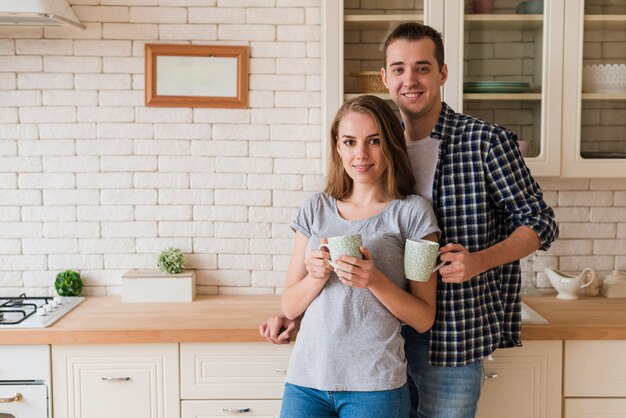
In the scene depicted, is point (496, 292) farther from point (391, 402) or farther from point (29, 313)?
point (29, 313)

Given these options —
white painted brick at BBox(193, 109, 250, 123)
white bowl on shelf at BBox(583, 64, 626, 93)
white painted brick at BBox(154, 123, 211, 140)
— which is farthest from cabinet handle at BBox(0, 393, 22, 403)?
white bowl on shelf at BBox(583, 64, 626, 93)

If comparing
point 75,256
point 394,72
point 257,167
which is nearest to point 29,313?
point 75,256

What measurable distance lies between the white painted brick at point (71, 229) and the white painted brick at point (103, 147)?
0.94 feet

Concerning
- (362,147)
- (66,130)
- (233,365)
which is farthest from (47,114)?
(362,147)

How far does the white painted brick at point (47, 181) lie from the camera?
2.65m

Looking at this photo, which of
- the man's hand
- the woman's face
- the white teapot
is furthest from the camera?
the white teapot

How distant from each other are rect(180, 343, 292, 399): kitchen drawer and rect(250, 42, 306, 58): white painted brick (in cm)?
116

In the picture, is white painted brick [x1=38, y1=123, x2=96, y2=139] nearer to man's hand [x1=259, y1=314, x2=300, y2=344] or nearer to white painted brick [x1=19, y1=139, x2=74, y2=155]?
white painted brick [x1=19, y1=139, x2=74, y2=155]

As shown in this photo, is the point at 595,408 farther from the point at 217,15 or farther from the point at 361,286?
the point at 217,15

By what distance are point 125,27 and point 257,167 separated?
0.75 meters

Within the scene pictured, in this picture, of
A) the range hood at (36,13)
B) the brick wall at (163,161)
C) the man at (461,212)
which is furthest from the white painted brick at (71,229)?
the man at (461,212)

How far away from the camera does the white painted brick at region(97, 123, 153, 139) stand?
8.66 ft

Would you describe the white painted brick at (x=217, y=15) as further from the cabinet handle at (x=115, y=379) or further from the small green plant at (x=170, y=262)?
the cabinet handle at (x=115, y=379)

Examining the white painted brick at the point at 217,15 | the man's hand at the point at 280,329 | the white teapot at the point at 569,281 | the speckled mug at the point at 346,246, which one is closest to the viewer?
the speckled mug at the point at 346,246
